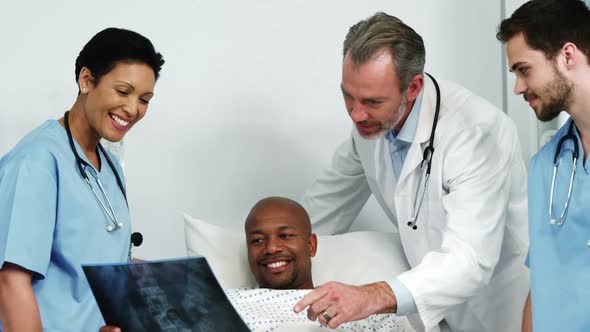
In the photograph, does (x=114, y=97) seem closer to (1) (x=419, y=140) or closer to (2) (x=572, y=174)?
(1) (x=419, y=140)

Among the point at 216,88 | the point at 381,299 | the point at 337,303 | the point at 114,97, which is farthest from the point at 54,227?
the point at 216,88

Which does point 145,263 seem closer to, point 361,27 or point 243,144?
point 361,27

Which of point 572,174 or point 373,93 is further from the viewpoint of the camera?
point 373,93

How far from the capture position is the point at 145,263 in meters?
1.41

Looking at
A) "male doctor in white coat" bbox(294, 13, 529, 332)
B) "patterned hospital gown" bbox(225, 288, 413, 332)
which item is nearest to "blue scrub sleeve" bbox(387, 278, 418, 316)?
"male doctor in white coat" bbox(294, 13, 529, 332)

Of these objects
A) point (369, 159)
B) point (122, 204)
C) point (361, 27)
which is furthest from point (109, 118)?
point (369, 159)

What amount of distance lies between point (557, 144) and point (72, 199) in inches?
42.6

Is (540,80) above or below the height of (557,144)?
above

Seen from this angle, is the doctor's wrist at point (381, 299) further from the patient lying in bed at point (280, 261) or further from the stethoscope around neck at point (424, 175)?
the stethoscope around neck at point (424, 175)

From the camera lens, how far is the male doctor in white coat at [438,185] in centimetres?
193

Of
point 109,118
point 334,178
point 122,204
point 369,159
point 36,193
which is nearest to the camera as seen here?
point 36,193

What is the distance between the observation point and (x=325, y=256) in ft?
7.95

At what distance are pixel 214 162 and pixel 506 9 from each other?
119 centimetres

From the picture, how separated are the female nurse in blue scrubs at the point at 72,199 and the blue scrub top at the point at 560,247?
923 mm
